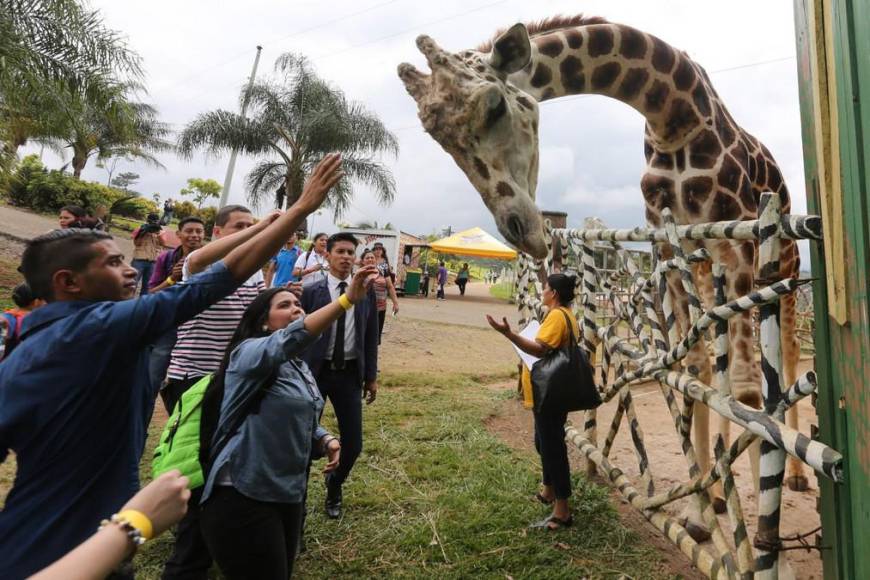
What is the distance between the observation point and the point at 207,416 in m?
2.00

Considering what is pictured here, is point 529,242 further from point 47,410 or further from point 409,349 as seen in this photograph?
point 409,349

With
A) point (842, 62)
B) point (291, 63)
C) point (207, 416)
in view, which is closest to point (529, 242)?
point (842, 62)

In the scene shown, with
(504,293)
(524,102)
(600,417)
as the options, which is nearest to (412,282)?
(504,293)

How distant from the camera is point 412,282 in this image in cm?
2173

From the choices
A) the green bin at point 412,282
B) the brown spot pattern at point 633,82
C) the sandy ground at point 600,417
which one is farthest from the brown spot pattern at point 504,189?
the green bin at point 412,282

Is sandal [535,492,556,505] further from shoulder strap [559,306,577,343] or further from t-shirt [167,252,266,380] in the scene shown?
t-shirt [167,252,266,380]

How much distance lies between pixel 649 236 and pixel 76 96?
33.2 ft

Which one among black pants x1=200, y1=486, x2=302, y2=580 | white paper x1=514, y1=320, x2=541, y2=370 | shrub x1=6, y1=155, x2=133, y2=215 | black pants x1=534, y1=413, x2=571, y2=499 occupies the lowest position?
black pants x1=534, y1=413, x2=571, y2=499

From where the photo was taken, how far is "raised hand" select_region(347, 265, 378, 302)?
7.13 feet

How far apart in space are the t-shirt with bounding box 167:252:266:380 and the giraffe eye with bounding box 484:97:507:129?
158 centimetres

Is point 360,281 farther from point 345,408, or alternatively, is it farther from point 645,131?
point 645,131

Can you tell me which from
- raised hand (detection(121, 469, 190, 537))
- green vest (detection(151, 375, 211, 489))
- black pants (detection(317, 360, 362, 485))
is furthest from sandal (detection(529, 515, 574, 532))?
raised hand (detection(121, 469, 190, 537))

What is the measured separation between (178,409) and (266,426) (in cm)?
40

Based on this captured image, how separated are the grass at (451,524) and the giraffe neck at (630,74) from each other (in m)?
2.56
